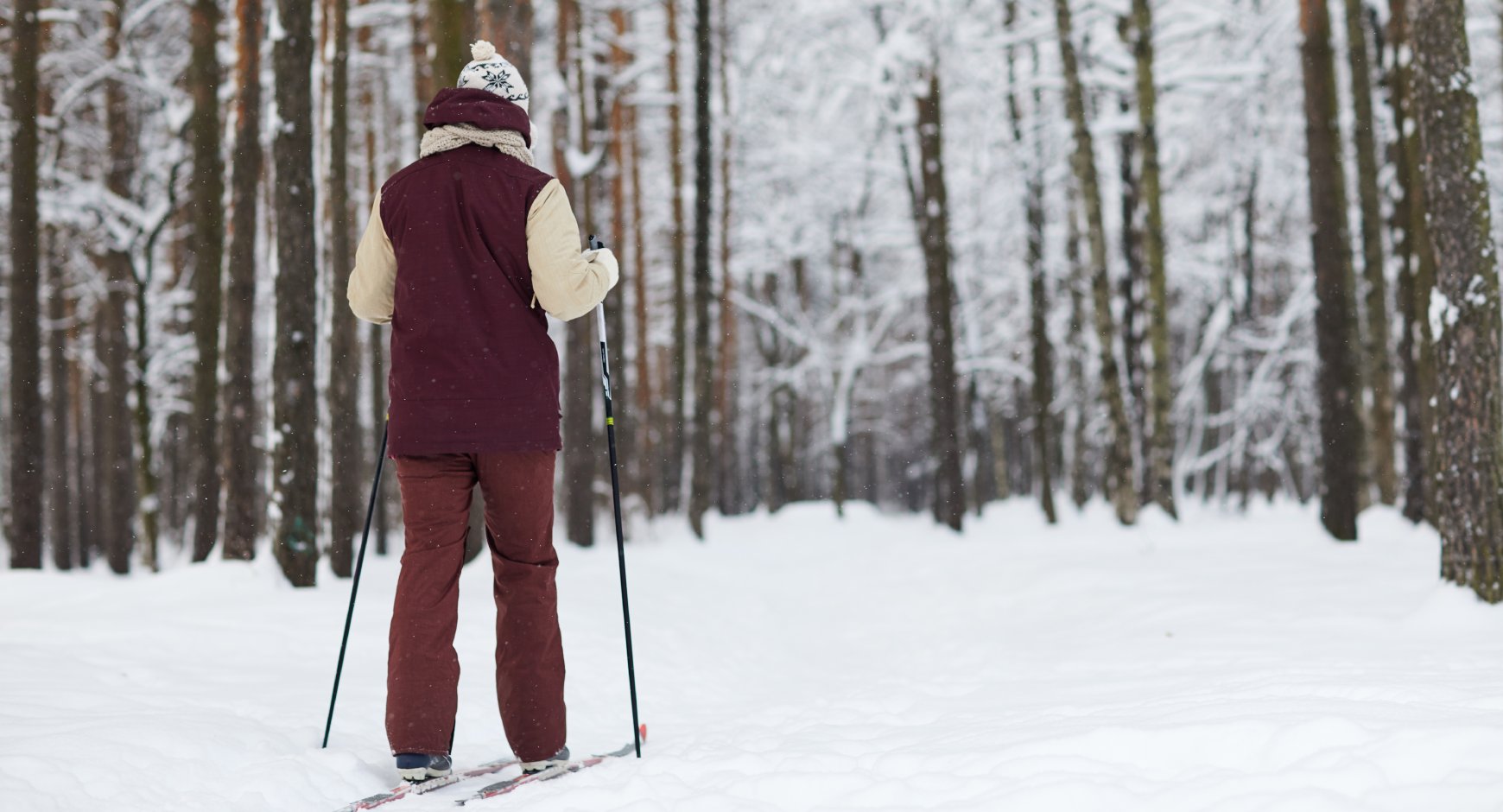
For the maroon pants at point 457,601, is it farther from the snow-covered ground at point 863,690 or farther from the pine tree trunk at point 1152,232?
the pine tree trunk at point 1152,232

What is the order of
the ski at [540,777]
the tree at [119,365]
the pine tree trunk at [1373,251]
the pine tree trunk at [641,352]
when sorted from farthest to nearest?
the pine tree trunk at [641,352] → the tree at [119,365] → the pine tree trunk at [1373,251] → the ski at [540,777]

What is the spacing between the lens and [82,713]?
148 inches

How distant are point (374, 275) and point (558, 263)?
0.69m

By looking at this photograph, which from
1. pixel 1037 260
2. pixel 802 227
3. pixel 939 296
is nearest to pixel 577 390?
pixel 939 296

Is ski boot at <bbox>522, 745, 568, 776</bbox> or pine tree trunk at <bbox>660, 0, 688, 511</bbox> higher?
pine tree trunk at <bbox>660, 0, 688, 511</bbox>

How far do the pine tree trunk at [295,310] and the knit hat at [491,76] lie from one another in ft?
14.5

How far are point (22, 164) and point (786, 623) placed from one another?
8866 mm

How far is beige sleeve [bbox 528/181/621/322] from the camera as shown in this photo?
11.7 feet

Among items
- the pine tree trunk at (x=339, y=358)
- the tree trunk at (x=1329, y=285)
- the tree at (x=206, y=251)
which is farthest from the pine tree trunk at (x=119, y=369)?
the tree trunk at (x=1329, y=285)

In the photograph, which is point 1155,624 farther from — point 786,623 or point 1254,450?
point 1254,450

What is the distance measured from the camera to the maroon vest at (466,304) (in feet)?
11.6

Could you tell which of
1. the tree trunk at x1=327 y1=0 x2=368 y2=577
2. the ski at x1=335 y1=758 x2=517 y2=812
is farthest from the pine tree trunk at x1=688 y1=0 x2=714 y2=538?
the ski at x1=335 y1=758 x2=517 y2=812

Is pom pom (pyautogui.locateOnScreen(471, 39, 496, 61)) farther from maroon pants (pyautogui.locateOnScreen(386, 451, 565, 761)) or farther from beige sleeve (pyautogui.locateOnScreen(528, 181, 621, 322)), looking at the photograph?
maroon pants (pyautogui.locateOnScreen(386, 451, 565, 761))

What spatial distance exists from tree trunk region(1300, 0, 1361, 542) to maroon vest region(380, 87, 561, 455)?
9.49 metres
